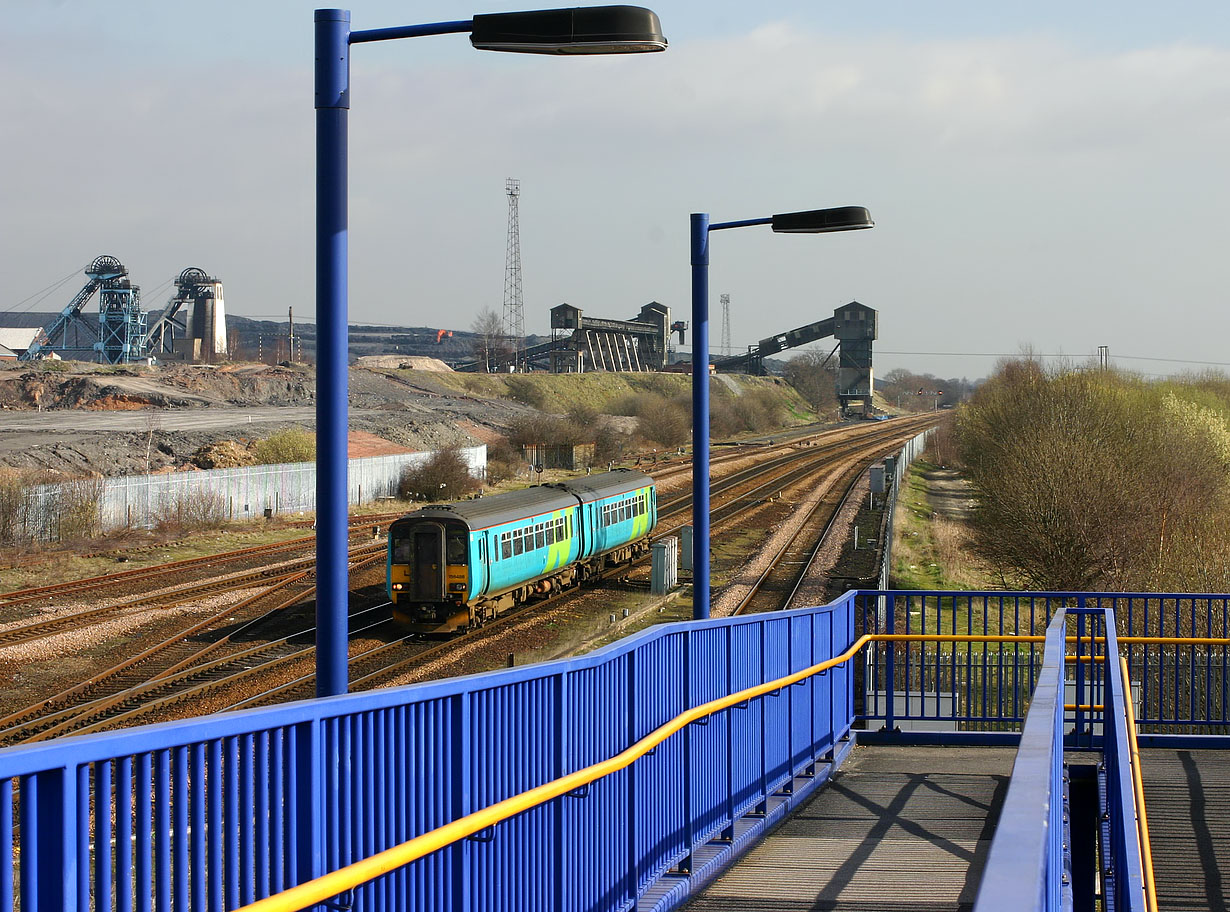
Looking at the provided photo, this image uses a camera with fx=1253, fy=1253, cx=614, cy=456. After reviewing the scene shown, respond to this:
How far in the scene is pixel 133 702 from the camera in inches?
712

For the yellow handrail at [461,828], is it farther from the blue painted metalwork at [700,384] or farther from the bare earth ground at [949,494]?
the bare earth ground at [949,494]

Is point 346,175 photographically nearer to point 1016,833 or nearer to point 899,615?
point 1016,833

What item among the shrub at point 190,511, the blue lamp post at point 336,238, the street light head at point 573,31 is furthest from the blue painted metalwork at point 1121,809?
the shrub at point 190,511

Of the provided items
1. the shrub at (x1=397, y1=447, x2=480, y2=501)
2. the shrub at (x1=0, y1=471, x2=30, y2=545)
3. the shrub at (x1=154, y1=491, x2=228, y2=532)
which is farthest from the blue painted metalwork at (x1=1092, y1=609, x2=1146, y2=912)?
the shrub at (x1=397, y1=447, x2=480, y2=501)

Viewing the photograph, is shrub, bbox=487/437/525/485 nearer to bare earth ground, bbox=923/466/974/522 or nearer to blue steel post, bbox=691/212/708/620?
bare earth ground, bbox=923/466/974/522

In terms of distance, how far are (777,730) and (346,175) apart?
564 centimetres

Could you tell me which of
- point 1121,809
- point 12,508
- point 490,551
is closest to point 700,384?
point 1121,809

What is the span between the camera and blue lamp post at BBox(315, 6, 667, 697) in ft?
21.8

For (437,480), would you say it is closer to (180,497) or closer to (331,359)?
(180,497)

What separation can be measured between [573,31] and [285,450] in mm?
46797

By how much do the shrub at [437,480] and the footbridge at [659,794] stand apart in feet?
124

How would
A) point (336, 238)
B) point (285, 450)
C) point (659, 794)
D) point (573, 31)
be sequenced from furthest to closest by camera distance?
point (285, 450)
point (659, 794)
point (573, 31)
point (336, 238)

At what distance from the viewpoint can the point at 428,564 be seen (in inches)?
966

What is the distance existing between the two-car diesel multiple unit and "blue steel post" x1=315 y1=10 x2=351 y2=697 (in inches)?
699
